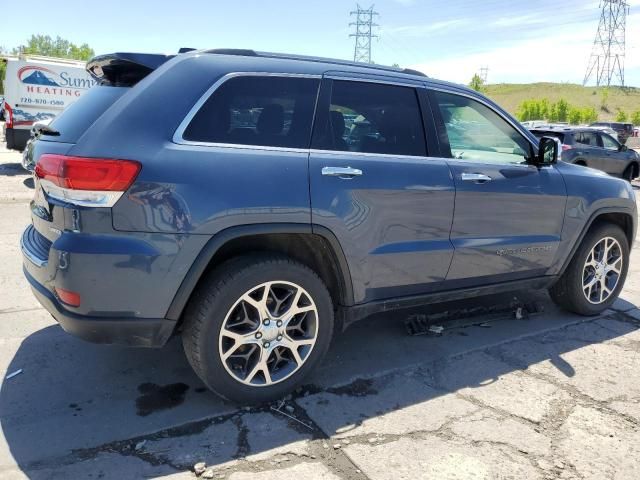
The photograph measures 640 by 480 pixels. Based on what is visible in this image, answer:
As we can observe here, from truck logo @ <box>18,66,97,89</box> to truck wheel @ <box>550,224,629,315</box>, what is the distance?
524 inches

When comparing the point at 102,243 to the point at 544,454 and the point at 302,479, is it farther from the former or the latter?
the point at 544,454

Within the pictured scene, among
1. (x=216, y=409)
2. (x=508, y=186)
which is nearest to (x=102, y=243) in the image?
(x=216, y=409)

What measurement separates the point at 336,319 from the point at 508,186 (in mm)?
1569

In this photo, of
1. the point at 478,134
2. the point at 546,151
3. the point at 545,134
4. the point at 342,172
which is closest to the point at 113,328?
the point at 342,172

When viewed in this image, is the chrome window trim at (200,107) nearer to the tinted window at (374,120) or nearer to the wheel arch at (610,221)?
the tinted window at (374,120)

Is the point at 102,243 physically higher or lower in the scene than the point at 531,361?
higher

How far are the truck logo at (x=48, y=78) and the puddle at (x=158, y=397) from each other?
13.1m

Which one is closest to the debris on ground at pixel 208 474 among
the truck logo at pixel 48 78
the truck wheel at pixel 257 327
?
the truck wheel at pixel 257 327

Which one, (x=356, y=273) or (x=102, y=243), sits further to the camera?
(x=356, y=273)

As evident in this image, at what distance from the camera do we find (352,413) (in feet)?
10.1

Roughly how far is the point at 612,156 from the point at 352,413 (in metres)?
15.0

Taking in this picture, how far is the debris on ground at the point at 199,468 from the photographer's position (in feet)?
8.28

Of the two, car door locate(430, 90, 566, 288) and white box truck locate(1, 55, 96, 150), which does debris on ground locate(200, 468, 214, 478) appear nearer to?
car door locate(430, 90, 566, 288)

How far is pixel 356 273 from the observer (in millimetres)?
3275
